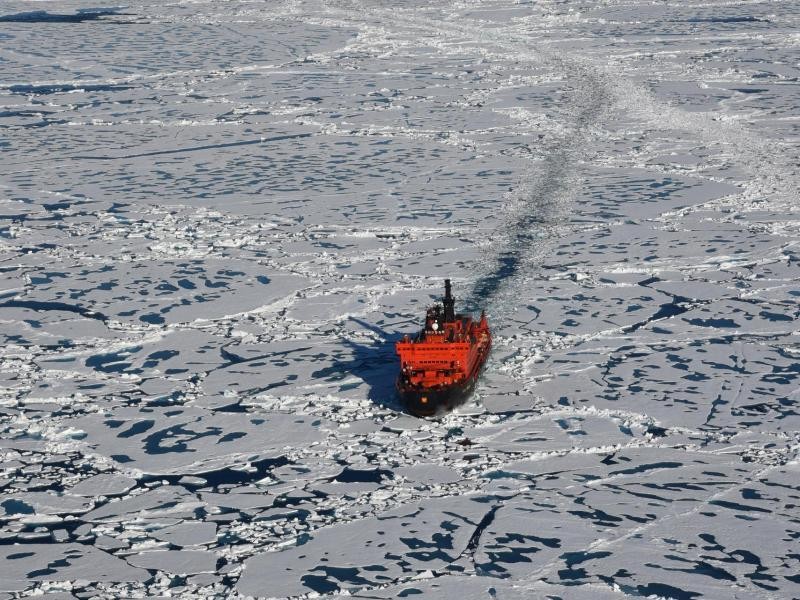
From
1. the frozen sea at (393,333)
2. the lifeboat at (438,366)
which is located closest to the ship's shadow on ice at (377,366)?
the frozen sea at (393,333)

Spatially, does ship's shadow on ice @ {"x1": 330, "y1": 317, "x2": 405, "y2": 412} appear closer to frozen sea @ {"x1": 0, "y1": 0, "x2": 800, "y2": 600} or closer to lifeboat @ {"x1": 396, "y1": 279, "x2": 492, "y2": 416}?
frozen sea @ {"x1": 0, "y1": 0, "x2": 800, "y2": 600}

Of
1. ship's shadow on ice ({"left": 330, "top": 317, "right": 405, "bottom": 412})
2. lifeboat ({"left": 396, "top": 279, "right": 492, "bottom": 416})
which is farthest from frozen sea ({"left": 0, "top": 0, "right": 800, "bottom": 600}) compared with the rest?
lifeboat ({"left": 396, "top": 279, "right": 492, "bottom": 416})

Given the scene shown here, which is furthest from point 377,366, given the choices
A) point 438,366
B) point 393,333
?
point 438,366

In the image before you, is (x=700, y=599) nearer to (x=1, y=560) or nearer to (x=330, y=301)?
(x=1, y=560)

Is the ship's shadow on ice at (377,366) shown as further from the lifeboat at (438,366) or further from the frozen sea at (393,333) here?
the lifeboat at (438,366)

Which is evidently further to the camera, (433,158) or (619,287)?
(433,158)

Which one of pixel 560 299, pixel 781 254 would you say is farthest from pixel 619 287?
pixel 781 254

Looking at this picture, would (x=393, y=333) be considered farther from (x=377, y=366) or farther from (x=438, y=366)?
(x=438, y=366)
